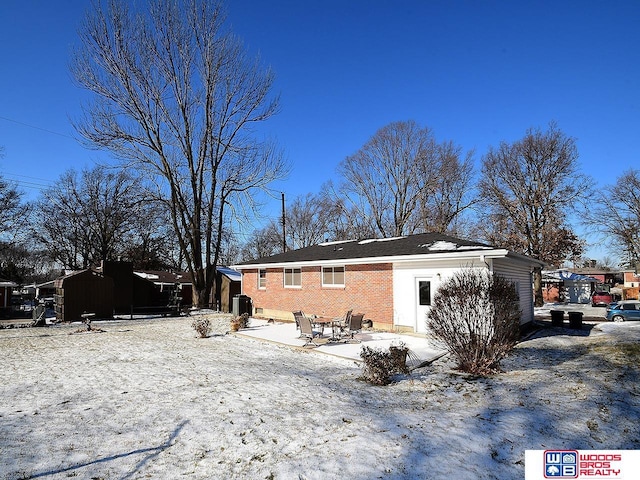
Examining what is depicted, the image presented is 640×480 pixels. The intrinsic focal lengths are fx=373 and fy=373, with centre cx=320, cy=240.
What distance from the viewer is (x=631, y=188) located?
38938 millimetres

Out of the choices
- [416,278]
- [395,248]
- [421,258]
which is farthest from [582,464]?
[395,248]

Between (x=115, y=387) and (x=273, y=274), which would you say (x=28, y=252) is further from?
(x=115, y=387)

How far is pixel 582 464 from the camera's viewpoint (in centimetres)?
443

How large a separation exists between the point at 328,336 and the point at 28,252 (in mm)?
59087

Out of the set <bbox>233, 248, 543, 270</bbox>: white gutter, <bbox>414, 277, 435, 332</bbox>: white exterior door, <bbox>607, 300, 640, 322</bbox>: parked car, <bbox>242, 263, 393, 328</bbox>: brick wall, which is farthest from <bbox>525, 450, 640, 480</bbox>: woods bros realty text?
<bbox>607, 300, 640, 322</bbox>: parked car

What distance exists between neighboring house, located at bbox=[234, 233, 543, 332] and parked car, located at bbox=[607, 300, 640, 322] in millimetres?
6710

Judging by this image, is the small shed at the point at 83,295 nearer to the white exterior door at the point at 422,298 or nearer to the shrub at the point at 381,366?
the white exterior door at the point at 422,298

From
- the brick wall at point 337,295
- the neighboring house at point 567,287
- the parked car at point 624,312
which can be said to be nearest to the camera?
the brick wall at point 337,295

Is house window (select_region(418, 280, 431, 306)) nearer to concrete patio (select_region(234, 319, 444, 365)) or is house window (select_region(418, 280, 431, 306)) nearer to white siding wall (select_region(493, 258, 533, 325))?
concrete patio (select_region(234, 319, 444, 365))

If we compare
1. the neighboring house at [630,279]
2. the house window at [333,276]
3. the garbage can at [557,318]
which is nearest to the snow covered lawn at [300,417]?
the house window at [333,276]

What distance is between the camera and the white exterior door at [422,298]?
14492mm

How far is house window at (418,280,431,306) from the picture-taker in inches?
572

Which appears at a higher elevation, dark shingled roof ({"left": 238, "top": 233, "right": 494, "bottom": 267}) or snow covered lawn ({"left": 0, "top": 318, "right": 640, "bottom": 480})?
dark shingled roof ({"left": 238, "top": 233, "right": 494, "bottom": 267})

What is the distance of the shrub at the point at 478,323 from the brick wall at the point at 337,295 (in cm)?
630
